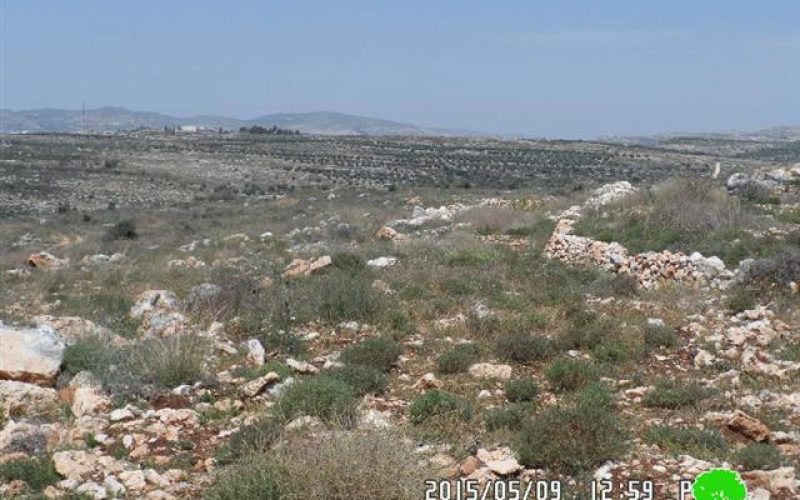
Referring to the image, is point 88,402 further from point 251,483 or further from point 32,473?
point 251,483

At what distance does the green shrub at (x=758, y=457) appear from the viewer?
436cm

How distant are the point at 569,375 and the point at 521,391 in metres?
0.50

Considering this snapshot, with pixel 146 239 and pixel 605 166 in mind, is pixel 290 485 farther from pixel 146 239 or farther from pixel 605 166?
pixel 605 166

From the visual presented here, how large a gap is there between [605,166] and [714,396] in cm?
5416

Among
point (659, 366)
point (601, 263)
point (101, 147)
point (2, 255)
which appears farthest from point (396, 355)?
point (101, 147)

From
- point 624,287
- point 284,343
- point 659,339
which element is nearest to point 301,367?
point 284,343

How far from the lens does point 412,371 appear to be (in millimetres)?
6734

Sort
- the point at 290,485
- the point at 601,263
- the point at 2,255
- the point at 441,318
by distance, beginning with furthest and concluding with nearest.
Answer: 1. the point at 2,255
2. the point at 601,263
3. the point at 441,318
4. the point at 290,485

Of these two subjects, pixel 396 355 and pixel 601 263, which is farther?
pixel 601 263

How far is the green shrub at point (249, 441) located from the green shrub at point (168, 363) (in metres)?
1.53

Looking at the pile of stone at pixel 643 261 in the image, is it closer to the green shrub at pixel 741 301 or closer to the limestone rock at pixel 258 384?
the green shrub at pixel 741 301

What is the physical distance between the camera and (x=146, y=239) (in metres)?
20.3

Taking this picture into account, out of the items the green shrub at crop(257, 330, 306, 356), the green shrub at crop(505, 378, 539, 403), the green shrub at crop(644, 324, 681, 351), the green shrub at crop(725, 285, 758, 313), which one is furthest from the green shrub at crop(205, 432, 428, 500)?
the green shrub at crop(725, 285, 758, 313)
